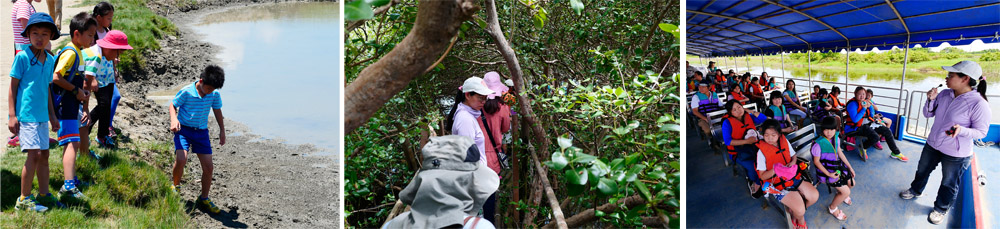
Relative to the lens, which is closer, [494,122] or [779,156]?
[494,122]

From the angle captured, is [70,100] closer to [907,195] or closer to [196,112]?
[196,112]

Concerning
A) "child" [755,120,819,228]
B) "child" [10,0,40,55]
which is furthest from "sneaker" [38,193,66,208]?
"child" [755,120,819,228]

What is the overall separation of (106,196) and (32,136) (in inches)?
24.9

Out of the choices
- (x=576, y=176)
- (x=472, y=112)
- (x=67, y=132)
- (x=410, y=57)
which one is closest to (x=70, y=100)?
(x=67, y=132)

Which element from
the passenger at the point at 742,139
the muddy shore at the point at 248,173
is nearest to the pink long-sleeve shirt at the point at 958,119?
the passenger at the point at 742,139

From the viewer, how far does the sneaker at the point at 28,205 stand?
2.51m

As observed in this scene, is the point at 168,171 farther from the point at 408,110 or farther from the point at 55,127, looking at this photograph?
the point at 408,110

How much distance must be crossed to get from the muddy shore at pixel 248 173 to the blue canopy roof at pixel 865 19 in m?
3.35

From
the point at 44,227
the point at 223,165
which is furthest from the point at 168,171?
the point at 44,227

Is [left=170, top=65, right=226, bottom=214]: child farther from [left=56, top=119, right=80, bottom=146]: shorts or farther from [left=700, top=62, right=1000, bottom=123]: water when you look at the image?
[left=700, top=62, right=1000, bottom=123]: water

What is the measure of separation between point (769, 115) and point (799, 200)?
189cm

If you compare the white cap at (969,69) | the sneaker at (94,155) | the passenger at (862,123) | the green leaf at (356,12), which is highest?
the green leaf at (356,12)

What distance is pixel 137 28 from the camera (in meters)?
7.58

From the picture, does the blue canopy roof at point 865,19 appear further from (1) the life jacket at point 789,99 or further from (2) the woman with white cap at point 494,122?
Result: (2) the woman with white cap at point 494,122
